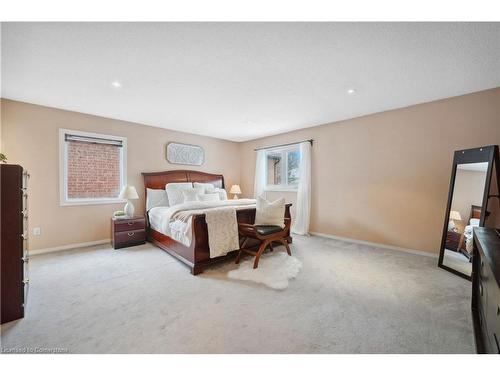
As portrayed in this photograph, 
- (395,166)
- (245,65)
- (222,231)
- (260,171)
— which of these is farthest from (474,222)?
(260,171)

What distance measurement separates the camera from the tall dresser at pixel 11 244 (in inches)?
60.3

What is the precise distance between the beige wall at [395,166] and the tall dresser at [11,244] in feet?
13.6

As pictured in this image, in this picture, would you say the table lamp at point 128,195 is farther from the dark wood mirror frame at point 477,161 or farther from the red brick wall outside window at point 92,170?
the dark wood mirror frame at point 477,161

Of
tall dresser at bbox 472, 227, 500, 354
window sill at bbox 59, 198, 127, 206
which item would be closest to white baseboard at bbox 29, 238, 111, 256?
window sill at bbox 59, 198, 127, 206

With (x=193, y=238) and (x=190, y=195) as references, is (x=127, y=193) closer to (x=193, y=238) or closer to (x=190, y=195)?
(x=190, y=195)

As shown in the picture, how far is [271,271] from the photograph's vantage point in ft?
8.09

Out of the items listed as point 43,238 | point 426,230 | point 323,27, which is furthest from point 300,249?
point 43,238

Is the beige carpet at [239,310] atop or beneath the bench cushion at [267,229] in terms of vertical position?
beneath

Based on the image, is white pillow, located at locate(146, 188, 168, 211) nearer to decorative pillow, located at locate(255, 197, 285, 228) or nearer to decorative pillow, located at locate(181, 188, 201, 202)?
decorative pillow, located at locate(181, 188, 201, 202)

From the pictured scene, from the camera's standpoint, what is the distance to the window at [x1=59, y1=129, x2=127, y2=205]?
3291mm

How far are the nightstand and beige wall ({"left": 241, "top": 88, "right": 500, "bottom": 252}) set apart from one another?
3.34 meters

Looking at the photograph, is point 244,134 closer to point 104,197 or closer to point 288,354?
point 104,197

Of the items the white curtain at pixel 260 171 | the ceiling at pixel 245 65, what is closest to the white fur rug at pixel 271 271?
the ceiling at pixel 245 65

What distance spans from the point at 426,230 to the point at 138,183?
4.99m
